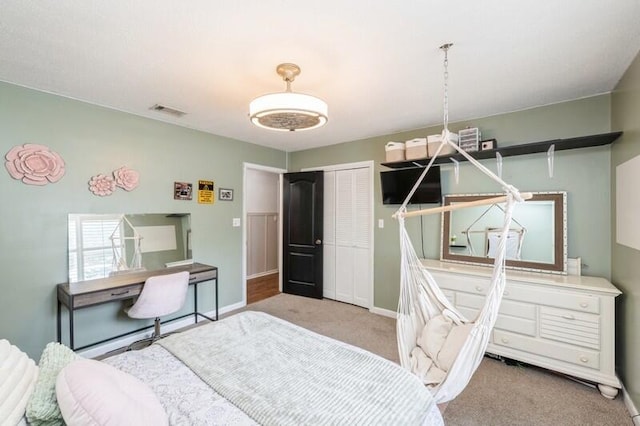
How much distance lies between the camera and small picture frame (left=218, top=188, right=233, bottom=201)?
371 cm

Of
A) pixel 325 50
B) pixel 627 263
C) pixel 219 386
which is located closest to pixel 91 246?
pixel 219 386

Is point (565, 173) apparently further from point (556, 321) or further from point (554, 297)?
point (556, 321)

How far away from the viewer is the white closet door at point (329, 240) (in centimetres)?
432

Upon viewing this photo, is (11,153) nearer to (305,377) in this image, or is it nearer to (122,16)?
(122,16)

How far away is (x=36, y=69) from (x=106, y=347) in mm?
2443

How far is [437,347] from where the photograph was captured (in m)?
1.86

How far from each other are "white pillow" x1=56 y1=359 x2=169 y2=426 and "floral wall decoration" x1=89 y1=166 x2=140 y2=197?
213cm

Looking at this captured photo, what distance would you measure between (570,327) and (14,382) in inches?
128

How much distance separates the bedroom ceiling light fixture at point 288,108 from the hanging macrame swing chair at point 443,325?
0.86 metres

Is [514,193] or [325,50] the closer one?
[514,193]

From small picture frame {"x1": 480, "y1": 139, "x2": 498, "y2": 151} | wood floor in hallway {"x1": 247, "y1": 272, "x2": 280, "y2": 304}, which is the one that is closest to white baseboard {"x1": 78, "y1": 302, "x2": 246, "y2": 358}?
wood floor in hallway {"x1": 247, "y1": 272, "x2": 280, "y2": 304}

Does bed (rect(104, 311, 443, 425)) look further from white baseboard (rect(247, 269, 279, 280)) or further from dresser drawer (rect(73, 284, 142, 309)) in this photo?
white baseboard (rect(247, 269, 279, 280))

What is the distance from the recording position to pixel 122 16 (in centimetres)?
147

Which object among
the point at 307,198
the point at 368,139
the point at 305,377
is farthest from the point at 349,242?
the point at 305,377
